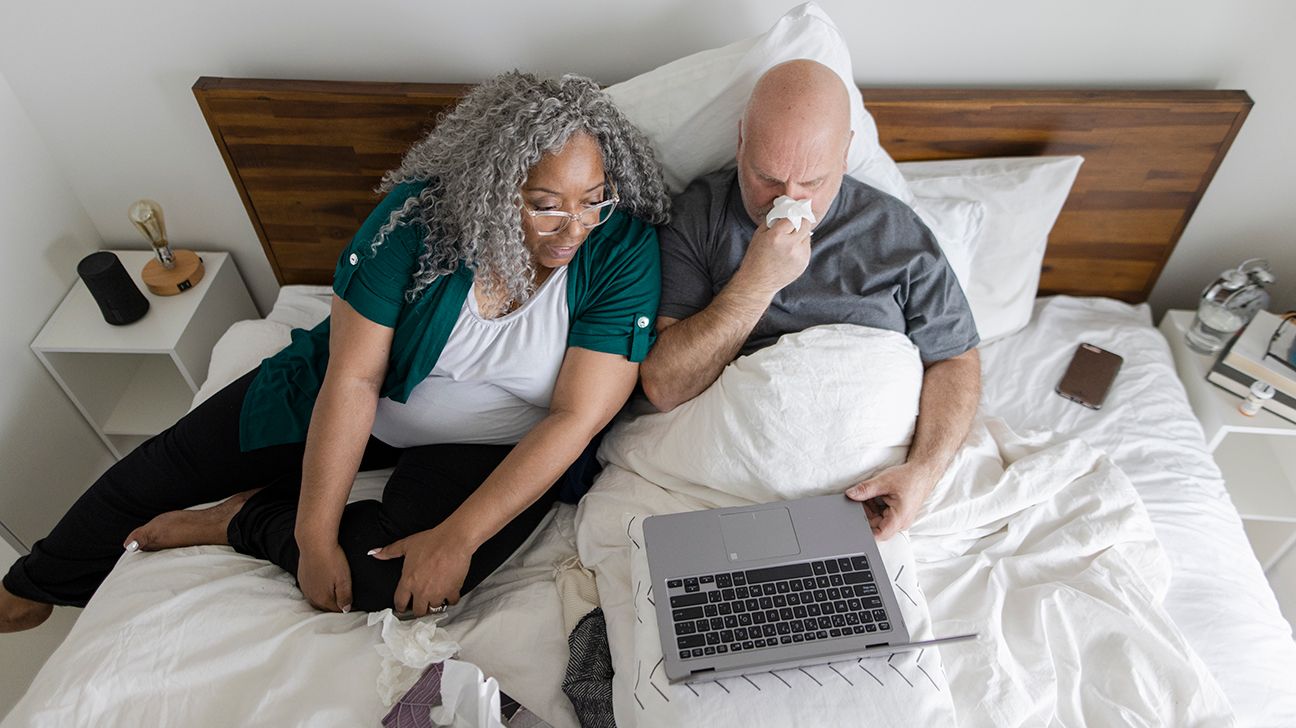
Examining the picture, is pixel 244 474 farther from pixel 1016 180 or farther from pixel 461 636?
pixel 1016 180

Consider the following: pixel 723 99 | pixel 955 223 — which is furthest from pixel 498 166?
pixel 955 223

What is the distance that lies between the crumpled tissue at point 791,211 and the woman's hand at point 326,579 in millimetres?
888

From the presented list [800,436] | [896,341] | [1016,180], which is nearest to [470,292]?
[800,436]

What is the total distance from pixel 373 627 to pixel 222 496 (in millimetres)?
472

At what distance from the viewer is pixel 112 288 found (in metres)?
1.69

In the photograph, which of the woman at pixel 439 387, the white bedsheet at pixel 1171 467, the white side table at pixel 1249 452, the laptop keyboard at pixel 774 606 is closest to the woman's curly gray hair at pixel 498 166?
the woman at pixel 439 387

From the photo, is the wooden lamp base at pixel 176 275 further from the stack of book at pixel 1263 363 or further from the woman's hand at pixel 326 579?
the stack of book at pixel 1263 363

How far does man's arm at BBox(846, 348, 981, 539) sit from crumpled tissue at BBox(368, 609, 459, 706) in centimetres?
65

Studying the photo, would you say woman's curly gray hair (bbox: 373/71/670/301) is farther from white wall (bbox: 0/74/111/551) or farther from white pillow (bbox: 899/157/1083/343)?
white wall (bbox: 0/74/111/551)

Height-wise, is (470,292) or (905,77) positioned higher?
(905,77)

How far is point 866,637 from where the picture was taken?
110 cm

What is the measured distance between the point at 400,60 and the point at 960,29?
1.11 metres

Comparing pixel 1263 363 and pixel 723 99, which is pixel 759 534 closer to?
pixel 723 99

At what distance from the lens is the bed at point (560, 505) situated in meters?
1.13
